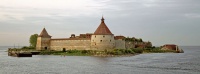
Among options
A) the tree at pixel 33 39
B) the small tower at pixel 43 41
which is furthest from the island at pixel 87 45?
the tree at pixel 33 39

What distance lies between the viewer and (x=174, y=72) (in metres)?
24.8

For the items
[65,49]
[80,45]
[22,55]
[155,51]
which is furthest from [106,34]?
[155,51]

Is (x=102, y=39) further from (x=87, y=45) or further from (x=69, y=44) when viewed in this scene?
(x=69, y=44)

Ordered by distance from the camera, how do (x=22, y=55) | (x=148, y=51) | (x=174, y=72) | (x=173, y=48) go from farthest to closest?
(x=173, y=48)
(x=148, y=51)
(x=22, y=55)
(x=174, y=72)

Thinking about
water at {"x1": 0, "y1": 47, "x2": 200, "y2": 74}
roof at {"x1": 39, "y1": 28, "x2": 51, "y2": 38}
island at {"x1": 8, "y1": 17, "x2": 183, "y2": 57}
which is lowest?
water at {"x1": 0, "y1": 47, "x2": 200, "y2": 74}

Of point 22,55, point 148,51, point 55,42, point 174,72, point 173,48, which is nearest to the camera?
point 174,72

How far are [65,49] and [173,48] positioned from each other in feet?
94.9

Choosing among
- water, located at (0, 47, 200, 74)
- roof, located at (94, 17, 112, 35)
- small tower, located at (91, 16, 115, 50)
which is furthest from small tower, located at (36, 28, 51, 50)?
water, located at (0, 47, 200, 74)

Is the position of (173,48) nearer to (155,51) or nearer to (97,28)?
(155,51)

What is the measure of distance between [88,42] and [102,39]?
10.2 ft

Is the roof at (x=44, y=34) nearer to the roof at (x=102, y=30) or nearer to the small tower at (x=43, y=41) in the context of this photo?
the small tower at (x=43, y=41)

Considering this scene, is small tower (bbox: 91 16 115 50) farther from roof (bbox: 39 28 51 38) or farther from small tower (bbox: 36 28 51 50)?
roof (bbox: 39 28 51 38)

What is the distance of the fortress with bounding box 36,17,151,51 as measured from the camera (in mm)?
52562

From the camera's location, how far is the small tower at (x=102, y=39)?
52406 mm
